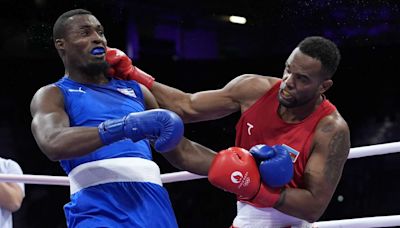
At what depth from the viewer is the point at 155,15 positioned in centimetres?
722

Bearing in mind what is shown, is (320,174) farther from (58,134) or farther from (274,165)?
(58,134)

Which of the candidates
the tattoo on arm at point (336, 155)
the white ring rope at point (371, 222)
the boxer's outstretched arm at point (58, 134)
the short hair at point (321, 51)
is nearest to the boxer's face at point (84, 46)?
the boxer's outstretched arm at point (58, 134)

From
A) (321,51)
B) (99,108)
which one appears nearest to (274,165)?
(321,51)

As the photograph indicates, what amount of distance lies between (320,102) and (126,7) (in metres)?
5.13

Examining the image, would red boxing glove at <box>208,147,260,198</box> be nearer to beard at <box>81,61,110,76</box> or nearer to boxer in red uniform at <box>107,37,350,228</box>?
boxer in red uniform at <box>107,37,350,228</box>

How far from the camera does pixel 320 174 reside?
2.19 metres

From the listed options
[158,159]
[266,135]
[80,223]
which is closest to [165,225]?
[80,223]

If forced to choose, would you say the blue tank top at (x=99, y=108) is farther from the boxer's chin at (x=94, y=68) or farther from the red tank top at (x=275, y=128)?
the red tank top at (x=275, y=128)

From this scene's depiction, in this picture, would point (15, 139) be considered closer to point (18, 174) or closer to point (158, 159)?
point (158, 159)

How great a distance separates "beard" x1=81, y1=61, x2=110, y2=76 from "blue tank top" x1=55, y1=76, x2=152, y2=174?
0.16 ft

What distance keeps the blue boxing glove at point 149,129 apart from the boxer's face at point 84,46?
0.43 metres

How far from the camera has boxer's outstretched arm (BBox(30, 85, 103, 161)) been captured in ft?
6.50

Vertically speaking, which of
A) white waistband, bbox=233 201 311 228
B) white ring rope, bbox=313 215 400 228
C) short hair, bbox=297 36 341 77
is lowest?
white ring rope, bbox=313 215 400 228

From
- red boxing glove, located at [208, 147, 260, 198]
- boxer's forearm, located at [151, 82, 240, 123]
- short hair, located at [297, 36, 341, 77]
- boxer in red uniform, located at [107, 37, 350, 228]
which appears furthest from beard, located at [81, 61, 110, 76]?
short hair, located at [297, 36, 341, 77]
